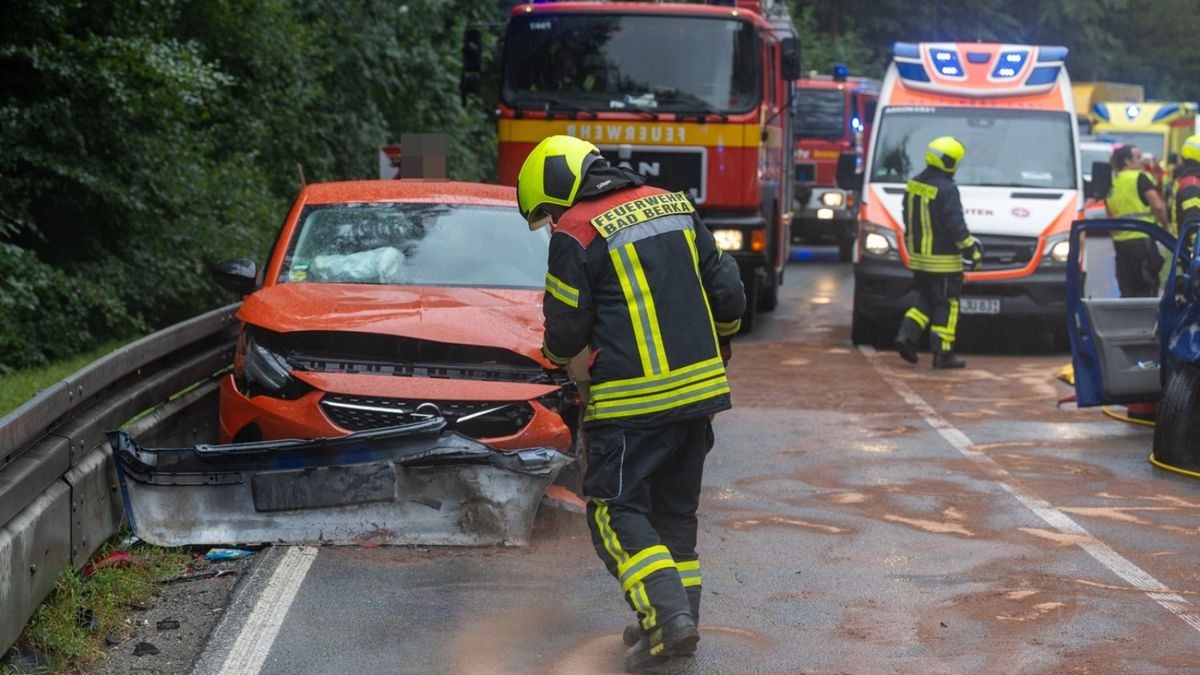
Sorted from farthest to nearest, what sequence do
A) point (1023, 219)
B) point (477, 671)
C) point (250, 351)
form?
point (1023, 219)
point (250, 351)
point (477, 671)

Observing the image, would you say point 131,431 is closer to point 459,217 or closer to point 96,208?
point 459,217

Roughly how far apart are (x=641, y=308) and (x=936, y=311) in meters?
9.38

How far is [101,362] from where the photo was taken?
7.59 m

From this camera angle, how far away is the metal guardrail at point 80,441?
19.4 feet

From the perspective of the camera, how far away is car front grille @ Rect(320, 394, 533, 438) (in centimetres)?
786

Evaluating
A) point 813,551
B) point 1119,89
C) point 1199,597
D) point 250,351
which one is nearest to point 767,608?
point 813,551

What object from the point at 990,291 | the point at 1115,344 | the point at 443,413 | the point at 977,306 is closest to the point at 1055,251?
the point at 990,291

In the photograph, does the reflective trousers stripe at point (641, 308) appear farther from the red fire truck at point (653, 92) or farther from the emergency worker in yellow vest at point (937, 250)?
the red fire truck at point (653, 92)

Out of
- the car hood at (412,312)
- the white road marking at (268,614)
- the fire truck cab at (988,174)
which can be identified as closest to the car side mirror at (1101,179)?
the fire truck cab at (988,174)

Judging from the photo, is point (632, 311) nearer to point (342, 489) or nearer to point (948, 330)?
point (342, 489)

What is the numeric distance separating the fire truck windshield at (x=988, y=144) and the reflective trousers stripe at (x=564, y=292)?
37.3ft

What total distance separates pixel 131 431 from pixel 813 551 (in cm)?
299

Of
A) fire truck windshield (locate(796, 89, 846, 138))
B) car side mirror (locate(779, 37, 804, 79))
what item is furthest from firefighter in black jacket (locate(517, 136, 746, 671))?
fire truck windshield (locate(796, 89, 846, 138))

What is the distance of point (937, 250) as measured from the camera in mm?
14781
